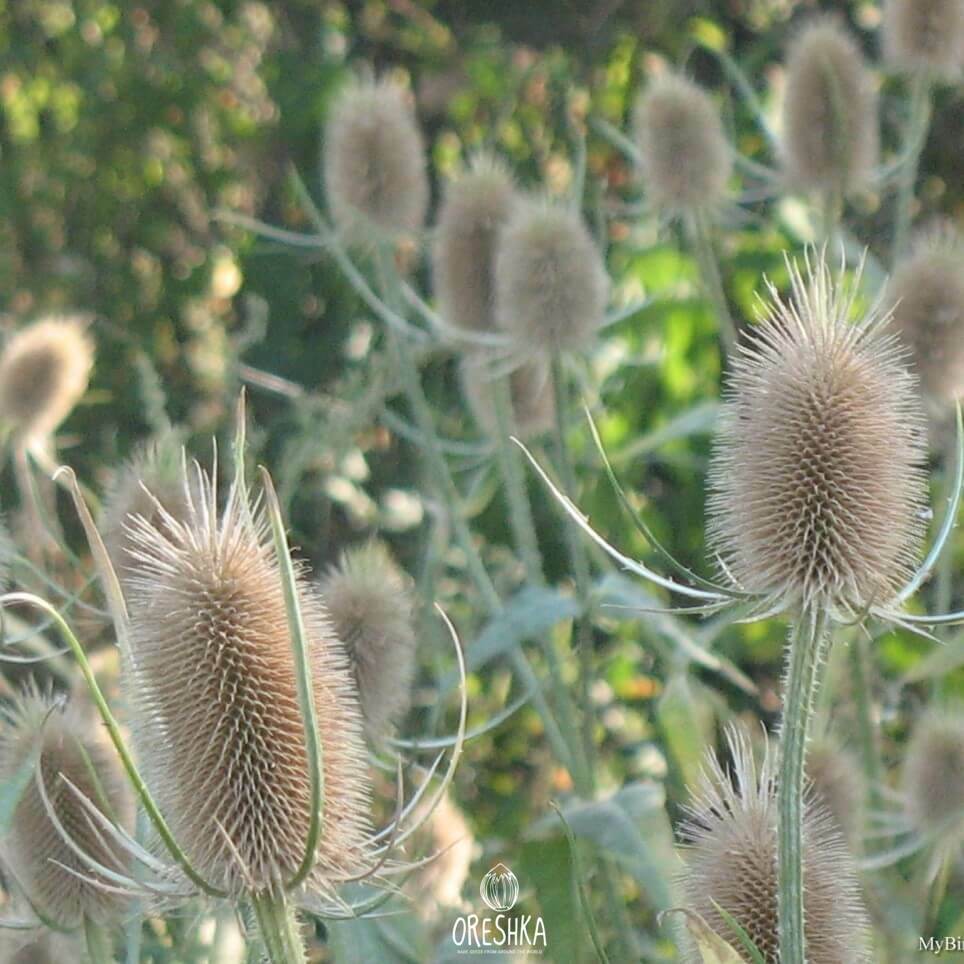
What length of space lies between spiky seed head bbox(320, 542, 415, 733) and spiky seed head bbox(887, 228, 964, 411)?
1.47ft

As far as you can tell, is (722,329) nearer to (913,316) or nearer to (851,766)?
(913,316)

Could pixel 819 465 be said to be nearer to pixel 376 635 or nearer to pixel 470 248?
pixel 376 635

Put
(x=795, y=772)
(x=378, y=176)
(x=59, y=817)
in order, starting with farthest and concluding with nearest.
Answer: (x=378, y=176)
(x=59, y=817)
(x=795, y=772)

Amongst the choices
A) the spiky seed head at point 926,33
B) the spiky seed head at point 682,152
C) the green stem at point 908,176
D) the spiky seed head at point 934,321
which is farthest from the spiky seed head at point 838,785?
the spiky seed head at point 926,33

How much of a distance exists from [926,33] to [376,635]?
2.82ft

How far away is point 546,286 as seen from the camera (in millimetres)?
1247

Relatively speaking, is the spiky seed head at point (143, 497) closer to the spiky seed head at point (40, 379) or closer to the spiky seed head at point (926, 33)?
the spiky seed head at point (40, 379)

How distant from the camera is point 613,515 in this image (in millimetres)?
1579

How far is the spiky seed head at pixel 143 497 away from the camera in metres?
0.94

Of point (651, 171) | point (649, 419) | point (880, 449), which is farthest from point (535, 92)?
point (880, 449)

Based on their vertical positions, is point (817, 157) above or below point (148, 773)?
above

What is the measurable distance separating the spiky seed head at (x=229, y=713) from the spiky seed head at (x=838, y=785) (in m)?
0.37

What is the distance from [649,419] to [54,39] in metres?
1.34

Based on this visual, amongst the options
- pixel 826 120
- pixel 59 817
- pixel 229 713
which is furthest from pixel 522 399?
pixel 229 713
